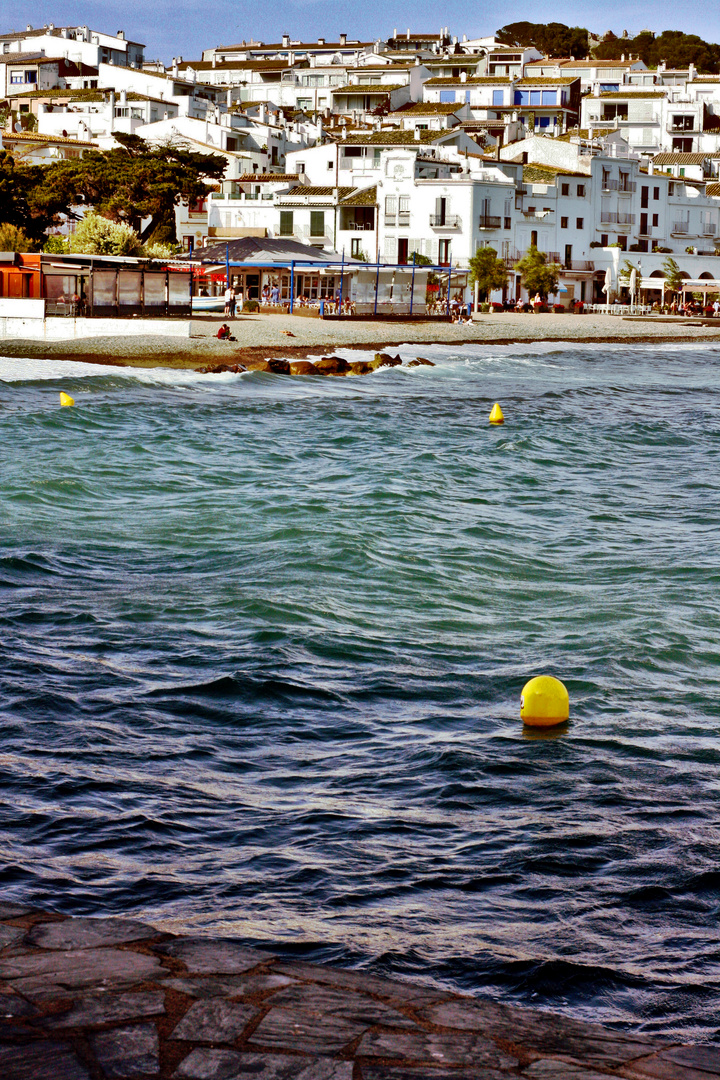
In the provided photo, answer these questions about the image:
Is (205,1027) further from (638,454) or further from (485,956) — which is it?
(638,454)

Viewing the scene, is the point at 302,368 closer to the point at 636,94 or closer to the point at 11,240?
the point at 11,240

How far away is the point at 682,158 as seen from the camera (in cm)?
9925

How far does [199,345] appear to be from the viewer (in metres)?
40.8

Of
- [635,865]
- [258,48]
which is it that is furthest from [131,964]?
[258,48]

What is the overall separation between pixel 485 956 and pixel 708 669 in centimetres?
518

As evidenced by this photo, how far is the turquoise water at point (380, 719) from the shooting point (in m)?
5.81

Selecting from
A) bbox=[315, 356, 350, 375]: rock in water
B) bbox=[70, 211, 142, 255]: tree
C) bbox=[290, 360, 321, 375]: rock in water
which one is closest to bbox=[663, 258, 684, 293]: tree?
bbox=[70, 211, 142, 255]: tree

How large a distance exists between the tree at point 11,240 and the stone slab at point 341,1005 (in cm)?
5053

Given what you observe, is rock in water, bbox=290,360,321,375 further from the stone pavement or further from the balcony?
the balcony

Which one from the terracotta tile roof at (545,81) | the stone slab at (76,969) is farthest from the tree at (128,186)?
the stone slab at (76,969)

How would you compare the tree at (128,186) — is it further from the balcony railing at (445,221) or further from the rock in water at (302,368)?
the rock in water at (302,368)

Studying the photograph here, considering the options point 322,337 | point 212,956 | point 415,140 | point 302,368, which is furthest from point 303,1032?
point 415,140

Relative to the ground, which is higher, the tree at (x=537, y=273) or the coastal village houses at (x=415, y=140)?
the coastal village houses at (x=415, y=140)

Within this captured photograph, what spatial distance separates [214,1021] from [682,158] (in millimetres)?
104340
